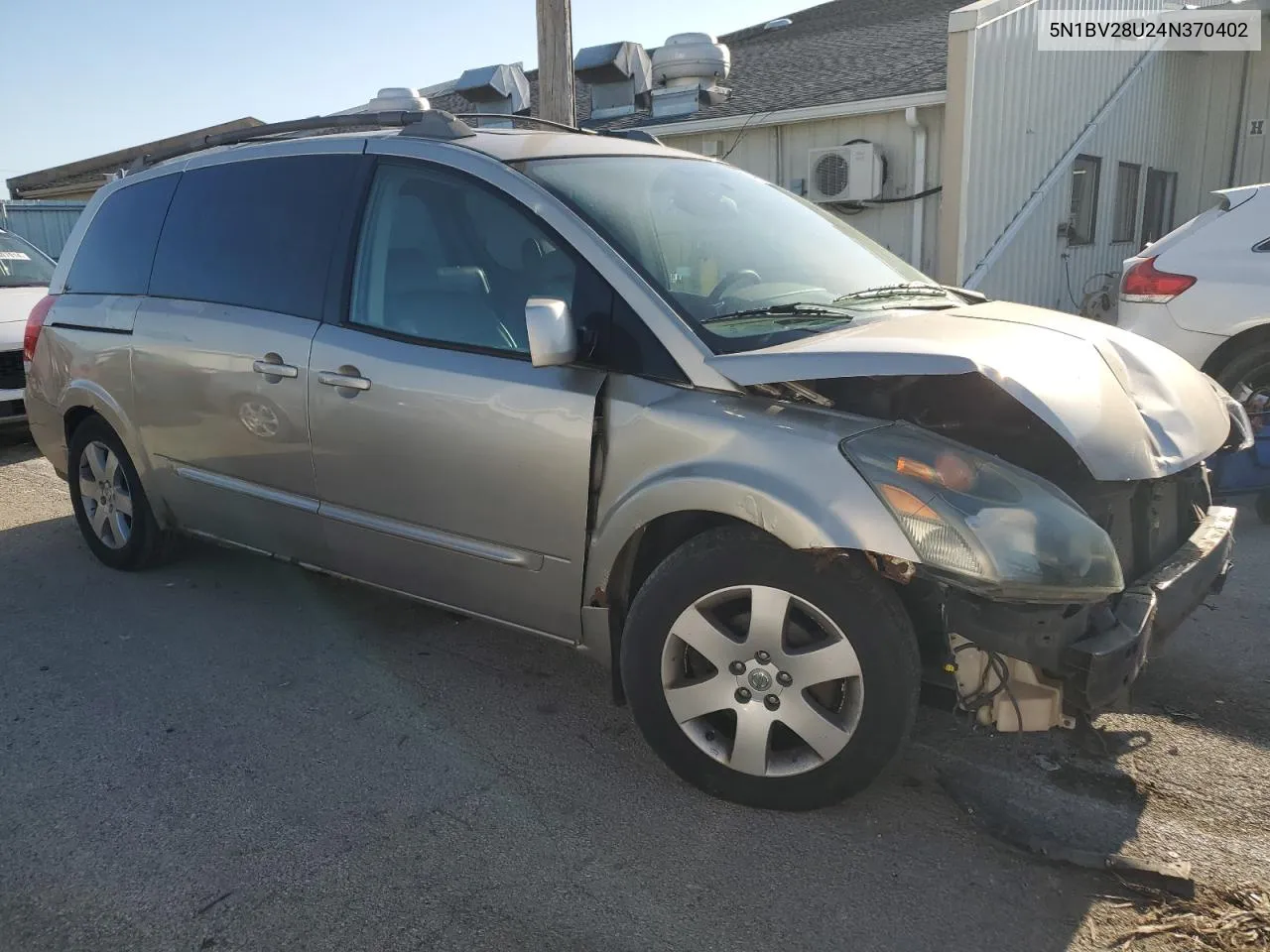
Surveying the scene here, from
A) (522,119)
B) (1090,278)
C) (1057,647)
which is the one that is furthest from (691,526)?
(1090,278)

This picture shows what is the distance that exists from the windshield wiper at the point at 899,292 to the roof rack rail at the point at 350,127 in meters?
1.47

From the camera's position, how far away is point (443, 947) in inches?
94.0

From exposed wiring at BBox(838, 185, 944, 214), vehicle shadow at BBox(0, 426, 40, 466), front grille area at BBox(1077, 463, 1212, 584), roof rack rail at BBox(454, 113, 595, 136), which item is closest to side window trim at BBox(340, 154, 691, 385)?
roof rack rail at BBox(454, 113, 595, 136)

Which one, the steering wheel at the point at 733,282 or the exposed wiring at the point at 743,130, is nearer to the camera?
the steering wheel at the point at 733,282

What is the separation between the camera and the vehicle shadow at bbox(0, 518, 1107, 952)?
2.47 metres

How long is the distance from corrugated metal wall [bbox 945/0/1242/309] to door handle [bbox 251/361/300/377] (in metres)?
7.63

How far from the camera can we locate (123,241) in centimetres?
475

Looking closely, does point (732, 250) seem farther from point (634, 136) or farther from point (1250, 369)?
point (1250, 369)

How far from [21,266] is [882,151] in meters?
8.42

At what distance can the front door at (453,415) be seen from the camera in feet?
10.3

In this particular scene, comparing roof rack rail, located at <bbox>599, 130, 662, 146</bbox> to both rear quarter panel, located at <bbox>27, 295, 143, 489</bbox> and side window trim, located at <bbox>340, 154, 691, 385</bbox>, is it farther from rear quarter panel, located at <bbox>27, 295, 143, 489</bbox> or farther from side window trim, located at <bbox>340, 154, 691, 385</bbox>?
rear quarter panel, located at <bbox>27, 295, 143, 489</bbox>

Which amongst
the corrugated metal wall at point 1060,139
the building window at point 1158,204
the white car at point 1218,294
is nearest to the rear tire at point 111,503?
the white car at point 1218,294

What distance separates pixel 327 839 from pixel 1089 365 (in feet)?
8.43

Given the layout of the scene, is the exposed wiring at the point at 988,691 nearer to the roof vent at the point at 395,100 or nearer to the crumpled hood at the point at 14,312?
the roof vent at the point at 395,100
